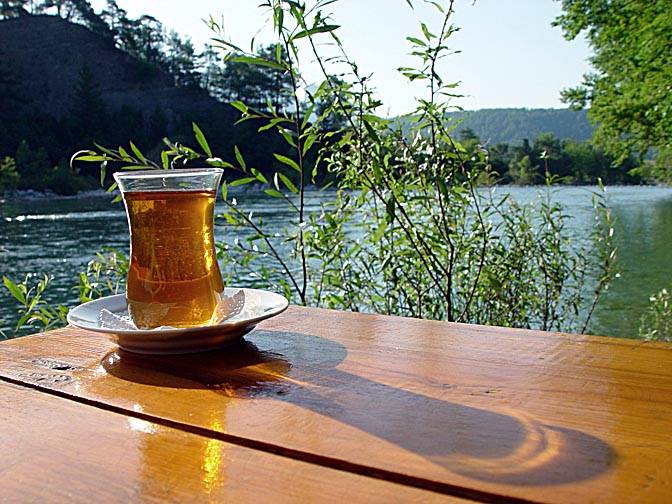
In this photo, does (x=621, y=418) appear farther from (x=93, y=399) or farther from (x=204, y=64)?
(x=204, y=64)

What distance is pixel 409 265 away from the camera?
7.86 feet

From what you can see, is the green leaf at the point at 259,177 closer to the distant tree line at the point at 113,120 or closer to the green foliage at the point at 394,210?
the green foliage at the point at 394,210

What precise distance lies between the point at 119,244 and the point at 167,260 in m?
13.0

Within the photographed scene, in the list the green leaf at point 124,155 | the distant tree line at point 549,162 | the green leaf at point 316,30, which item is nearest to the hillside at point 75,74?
the distant tree line at point 549,162

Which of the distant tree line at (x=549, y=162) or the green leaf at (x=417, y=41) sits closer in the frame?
the green leaf at (x=417, y=41)

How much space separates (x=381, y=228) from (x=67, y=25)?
4836 cm

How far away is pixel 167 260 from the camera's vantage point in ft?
2.82

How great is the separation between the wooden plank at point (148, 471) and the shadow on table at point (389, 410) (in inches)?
3.1

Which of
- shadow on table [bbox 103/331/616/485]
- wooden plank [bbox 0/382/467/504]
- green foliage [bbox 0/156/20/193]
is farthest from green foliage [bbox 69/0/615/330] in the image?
green foliage [bbox 0/156/20/193]

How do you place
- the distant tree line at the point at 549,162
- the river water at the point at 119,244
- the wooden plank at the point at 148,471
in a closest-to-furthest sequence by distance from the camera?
the wooden plank at the point at 148,471, the distant tree line at the point at 549,162, the river water at the point at 119,244

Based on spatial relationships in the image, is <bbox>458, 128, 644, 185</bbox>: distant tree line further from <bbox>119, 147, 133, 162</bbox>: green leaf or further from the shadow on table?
the shadow on table

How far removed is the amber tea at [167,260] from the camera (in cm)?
85

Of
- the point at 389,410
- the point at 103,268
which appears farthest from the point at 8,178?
the point at 389,410

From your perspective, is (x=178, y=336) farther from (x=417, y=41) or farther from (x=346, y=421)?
(x=417, y=41)
